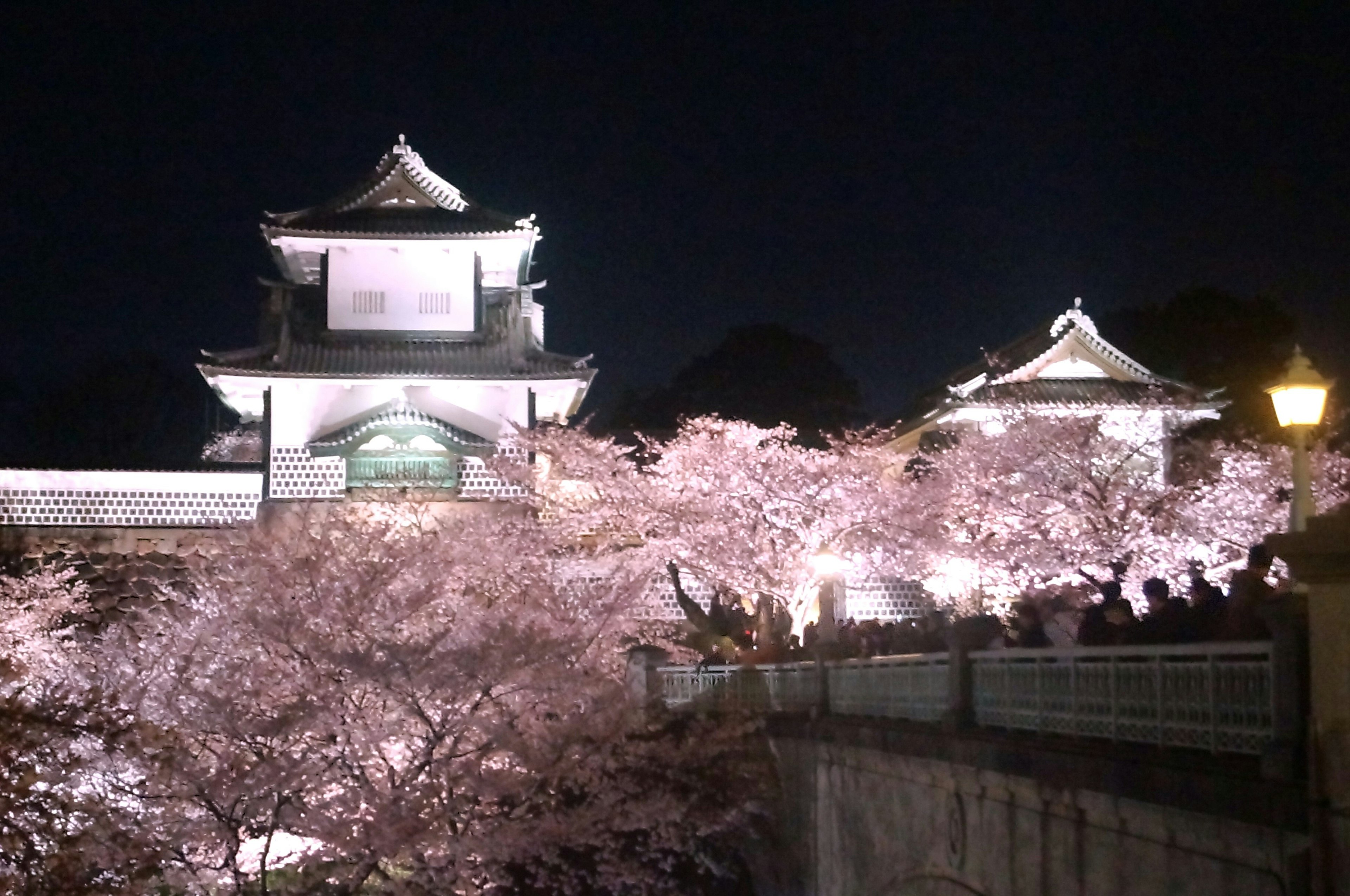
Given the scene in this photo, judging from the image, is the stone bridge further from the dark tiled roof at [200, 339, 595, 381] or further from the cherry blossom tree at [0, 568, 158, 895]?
the dark tiled roof at [200, 339, 595, 381]

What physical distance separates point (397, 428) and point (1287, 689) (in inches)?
1032

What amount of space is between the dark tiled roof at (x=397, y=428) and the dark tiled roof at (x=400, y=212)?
188 inches

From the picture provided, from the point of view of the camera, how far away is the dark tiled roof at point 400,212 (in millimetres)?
34125

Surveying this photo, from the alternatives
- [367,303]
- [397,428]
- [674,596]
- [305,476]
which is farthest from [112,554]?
[674,596]

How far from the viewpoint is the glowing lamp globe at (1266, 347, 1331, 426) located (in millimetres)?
11055

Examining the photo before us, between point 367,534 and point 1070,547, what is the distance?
14.1m

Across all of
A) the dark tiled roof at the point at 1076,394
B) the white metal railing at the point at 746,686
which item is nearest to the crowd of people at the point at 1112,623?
the white metal railing at the point at 746,686

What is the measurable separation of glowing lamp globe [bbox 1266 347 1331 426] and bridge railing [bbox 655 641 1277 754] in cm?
262

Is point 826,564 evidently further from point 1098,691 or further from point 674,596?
point 1098,691

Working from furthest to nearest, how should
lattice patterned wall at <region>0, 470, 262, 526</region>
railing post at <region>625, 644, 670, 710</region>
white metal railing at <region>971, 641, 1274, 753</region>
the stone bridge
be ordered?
lattice patterned wall at <region>0, 470, 262, 526</region>, railing post at <region>625, 644, 670, 710</region>, white metal railing at <region>971, 641, 1274, 753</region>, the stone bridge

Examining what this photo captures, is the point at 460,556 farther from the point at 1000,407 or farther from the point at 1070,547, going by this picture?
the point at 1000,407

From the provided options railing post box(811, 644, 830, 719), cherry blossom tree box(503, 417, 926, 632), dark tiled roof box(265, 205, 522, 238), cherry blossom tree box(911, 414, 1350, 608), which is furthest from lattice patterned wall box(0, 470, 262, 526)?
railing post box(811, 644, 830, 719)

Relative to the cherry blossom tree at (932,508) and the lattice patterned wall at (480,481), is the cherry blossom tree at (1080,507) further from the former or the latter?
the lattice patterned wall at (480,481)

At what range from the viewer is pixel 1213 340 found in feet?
156
